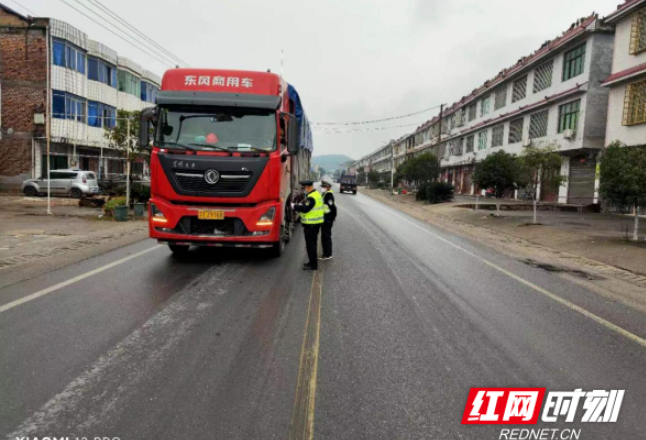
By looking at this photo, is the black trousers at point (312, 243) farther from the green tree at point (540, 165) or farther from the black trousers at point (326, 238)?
the green tree at point (540, 165)

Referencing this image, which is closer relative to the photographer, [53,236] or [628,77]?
[53,236]

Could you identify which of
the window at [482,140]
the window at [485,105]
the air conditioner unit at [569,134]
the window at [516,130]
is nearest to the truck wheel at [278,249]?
the air conditioner unit at [569,134]

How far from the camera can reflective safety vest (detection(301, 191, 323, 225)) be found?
8.38m

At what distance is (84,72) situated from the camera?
95.1ft

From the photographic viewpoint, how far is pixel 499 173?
68.3ft

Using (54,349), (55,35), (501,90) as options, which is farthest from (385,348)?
(501,90)

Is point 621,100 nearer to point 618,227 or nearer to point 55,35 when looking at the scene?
point 618,227

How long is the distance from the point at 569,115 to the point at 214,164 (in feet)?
85.9

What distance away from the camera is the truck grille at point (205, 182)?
7.65m

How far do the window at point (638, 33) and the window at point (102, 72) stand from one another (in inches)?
1231

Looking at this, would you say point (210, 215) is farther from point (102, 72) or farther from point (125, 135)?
point (102, 72)

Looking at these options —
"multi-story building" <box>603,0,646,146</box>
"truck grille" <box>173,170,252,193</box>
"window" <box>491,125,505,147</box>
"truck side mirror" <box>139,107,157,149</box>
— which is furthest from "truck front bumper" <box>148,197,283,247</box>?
"window" <box>491,125,505,147</box>

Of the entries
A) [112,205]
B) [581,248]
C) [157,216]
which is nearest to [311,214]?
[157,216]

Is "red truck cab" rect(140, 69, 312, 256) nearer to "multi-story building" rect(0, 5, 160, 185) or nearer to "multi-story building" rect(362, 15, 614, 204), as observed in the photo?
"multi-story building" rect(362, 15, 614, 204)
